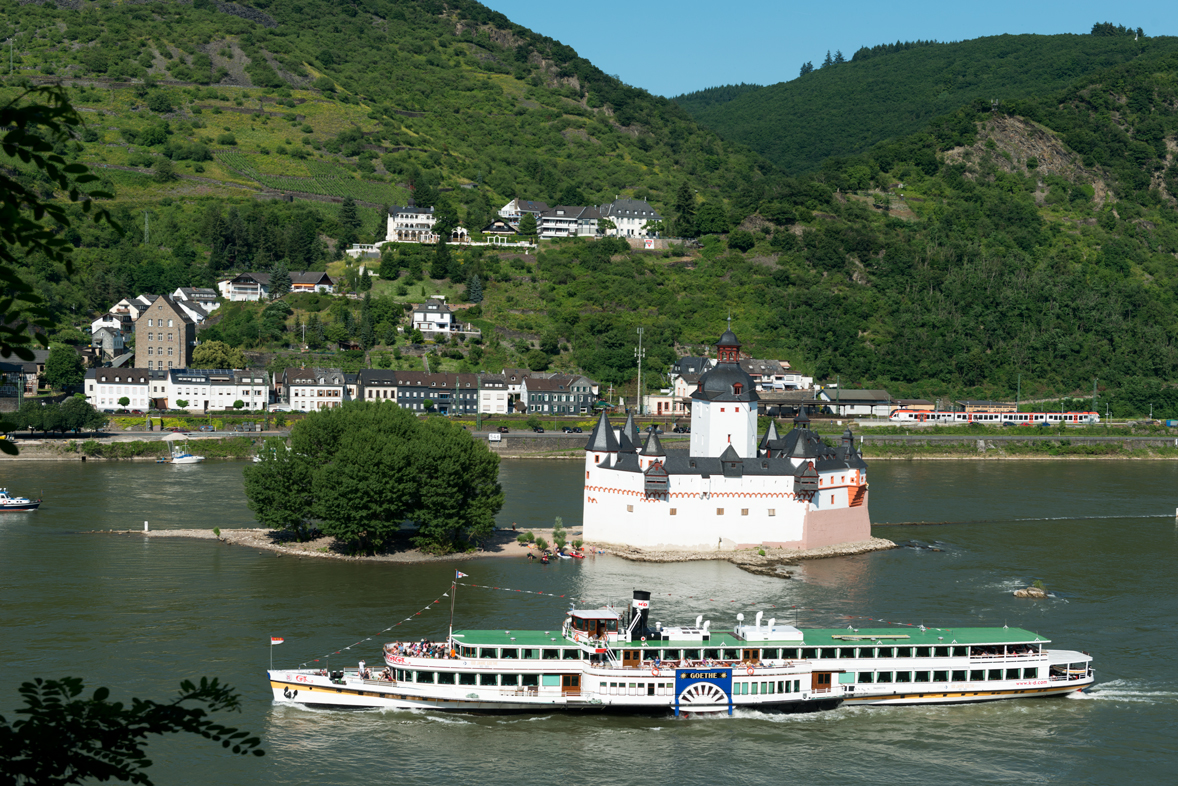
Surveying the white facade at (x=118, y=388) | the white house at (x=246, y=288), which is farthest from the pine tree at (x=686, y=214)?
the white facade at (x=118, y=388)

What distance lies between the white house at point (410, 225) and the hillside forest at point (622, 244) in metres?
4.06

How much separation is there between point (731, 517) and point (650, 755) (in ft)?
79.8

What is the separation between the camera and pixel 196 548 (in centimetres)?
5194

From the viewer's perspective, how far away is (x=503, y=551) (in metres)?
52.9

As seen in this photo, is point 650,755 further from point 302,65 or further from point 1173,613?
point 302,65

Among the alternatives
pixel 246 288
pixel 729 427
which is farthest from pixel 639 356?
pixel 729 427

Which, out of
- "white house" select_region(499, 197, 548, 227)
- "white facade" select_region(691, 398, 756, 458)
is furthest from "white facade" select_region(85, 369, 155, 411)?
"white facade" select_region(691, 398, 756, 458)

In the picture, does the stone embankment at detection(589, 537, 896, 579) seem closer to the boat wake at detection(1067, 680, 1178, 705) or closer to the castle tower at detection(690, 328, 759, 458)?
the castle tower at detection(690, 328, 759, 458)

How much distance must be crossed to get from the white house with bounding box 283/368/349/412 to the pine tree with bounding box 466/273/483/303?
22.4m

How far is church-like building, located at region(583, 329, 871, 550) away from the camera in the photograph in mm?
53719

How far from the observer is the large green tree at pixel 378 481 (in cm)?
4962

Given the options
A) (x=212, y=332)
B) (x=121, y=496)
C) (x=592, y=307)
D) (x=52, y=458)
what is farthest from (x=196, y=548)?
(x=592, y=307)

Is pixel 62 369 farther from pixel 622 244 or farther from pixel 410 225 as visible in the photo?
pixel 622 244

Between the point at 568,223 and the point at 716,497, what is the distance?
8975cm
